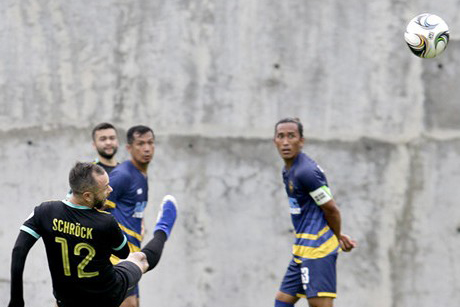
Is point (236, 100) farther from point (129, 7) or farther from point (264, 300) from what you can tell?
point (264, 300)

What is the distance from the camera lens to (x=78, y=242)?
5.93 meters

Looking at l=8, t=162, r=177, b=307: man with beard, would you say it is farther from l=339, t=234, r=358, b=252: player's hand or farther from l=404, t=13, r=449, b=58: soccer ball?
l=404, t=13, r=449, b=58: soccer ball

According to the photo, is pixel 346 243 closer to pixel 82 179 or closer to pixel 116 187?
pixel 116 187

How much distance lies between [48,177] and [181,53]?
6.78ft

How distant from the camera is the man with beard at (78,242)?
591 cm

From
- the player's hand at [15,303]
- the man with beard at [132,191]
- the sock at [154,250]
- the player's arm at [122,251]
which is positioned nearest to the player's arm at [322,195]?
the sock at [154,250]

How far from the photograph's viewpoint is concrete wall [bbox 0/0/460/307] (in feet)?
30.8

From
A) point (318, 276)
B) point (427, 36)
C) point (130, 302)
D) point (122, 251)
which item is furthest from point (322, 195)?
point (122, 251)

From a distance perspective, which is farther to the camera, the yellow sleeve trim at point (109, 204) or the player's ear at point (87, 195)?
the yellow sleeve trim at point (109, 204)

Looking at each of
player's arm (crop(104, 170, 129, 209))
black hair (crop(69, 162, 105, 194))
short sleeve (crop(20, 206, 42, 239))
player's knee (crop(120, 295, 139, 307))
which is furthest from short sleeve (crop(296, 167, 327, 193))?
short sleeve (crop(20, 206, 42, 239))

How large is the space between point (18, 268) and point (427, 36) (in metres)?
3.98

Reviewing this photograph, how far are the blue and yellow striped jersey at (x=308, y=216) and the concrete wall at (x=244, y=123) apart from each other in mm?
1751

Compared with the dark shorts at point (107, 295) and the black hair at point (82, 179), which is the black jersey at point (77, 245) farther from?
the black hair at point (82, 179)

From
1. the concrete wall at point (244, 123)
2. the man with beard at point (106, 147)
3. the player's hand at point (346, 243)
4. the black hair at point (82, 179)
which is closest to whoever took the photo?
the black hair at point (82, 179)
